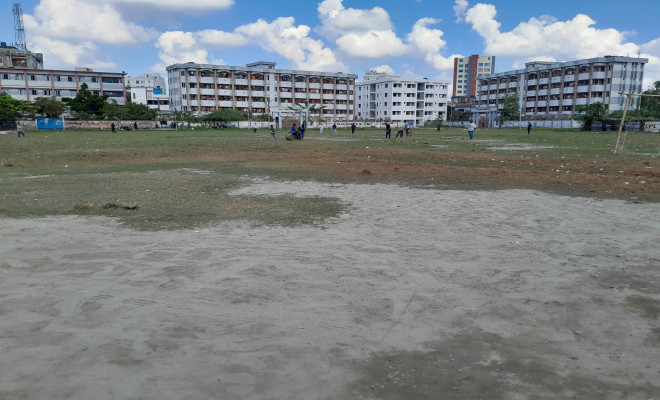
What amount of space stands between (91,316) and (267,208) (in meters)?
5.92

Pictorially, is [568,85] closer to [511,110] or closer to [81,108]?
[511,110]

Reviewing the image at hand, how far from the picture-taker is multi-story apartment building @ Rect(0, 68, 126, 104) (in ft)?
318

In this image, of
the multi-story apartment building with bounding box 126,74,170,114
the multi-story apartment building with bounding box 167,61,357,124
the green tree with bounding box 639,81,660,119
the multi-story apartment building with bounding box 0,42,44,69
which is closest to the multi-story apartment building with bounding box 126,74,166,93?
the multi-story apartment building with bounding box 126,74,170,114

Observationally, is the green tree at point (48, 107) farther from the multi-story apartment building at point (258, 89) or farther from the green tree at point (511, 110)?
the green tree at point (511, 110)

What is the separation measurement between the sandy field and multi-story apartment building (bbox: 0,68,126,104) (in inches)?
4117

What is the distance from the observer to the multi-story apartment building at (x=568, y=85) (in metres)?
109

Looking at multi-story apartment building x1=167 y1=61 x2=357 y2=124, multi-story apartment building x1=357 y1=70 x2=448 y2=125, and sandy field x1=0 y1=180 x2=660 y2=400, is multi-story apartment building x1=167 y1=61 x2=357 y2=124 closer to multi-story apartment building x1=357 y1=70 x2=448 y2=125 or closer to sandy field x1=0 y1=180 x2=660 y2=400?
multi-story apartment building x1=357 y1=70 x2=448 y2=125

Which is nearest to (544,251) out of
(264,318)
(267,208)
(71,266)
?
(264,318)

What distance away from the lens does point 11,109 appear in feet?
243

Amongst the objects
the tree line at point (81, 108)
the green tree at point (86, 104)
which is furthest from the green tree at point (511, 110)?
the green tree at point (86, 104)

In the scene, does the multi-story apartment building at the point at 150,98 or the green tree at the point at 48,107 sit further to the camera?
the multi-story apartment building at the point at 150,98

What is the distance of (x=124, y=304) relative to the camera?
5.27 m

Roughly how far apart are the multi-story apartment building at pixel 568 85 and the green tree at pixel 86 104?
85.0 meters

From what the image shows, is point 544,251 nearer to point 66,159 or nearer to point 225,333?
point 225,333
